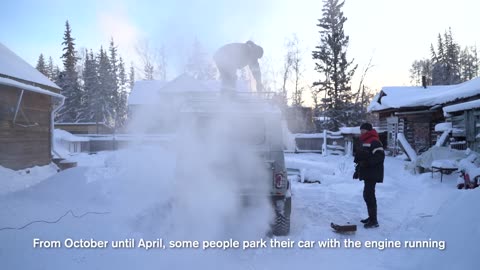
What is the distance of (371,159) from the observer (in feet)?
19.8

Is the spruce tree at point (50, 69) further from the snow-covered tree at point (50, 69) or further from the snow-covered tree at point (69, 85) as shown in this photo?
the snow-covered tree at point (69, 85)

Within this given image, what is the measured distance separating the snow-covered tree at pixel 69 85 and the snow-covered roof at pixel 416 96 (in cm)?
3601

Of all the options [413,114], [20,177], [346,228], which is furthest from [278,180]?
[413,114]

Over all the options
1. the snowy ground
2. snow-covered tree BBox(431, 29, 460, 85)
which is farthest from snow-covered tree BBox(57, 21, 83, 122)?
snow-covered tree BBox(431, 29, 460, 85)

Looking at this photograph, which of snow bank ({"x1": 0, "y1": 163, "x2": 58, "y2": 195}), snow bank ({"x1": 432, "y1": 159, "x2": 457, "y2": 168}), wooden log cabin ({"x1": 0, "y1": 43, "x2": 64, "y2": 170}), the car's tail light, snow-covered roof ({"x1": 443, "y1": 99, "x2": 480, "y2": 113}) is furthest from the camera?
wooden log cabin ({"x1": 0, "y1": 43, "x2": 64, "y2": 170})

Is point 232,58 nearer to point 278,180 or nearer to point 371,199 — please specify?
point 278,180

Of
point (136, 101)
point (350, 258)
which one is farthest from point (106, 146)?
point (350, 258)

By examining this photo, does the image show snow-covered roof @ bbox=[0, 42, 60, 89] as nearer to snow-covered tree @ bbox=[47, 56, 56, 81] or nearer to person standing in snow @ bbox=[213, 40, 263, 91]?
person standing in snow @ bbox=[213, 40, 263, 91]

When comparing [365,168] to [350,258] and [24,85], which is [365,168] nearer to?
[350,258]

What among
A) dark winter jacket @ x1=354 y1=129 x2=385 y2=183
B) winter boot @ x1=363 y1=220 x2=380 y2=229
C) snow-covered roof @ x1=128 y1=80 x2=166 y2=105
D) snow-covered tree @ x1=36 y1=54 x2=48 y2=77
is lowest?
winter boot @ x1=363 y1=220 x2=380 y2=229

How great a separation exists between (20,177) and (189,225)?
588cm

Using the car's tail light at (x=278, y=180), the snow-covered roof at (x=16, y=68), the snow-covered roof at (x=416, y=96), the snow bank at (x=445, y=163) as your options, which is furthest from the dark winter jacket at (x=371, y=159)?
the snow-covered roof at (x=16, y=68)

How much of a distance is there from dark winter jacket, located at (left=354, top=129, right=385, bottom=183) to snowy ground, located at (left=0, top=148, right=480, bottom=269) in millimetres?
924

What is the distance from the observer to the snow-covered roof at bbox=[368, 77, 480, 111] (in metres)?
12.9
